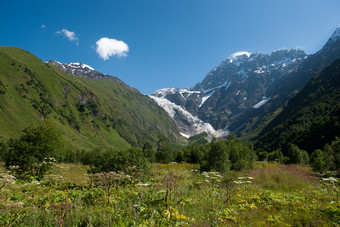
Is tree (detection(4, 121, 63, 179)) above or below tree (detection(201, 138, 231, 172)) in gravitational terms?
above

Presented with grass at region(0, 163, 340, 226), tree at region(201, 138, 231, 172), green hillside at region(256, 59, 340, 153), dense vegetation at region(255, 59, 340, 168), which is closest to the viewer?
grass at region(0, 163, 340, 226)

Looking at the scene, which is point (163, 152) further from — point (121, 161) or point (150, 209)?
point (150, 209)

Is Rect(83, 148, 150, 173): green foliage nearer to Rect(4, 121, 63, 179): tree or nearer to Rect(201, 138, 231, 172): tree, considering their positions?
Rect(4, 121, 63, 179): tree

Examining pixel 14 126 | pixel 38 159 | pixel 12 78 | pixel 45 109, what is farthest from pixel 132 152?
pixel 12 78

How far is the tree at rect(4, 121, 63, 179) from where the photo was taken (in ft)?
50.5

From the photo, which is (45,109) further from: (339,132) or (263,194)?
(339,132)

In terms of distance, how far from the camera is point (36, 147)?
637 inches

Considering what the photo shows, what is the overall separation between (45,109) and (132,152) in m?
219

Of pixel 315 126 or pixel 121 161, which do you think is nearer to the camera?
pixel 121 161

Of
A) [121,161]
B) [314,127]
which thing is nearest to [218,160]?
[121,161]

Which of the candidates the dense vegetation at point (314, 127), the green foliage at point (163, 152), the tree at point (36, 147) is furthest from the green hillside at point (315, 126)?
the tree at point (36, 147)

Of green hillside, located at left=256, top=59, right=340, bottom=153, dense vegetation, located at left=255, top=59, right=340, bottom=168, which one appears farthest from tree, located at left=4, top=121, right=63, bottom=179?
green hillside, located at left=256, top=59, right=340, bottom=153

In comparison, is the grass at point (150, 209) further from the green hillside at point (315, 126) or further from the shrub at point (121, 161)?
the green hillside at point (315, 126)

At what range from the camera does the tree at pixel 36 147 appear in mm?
15378
